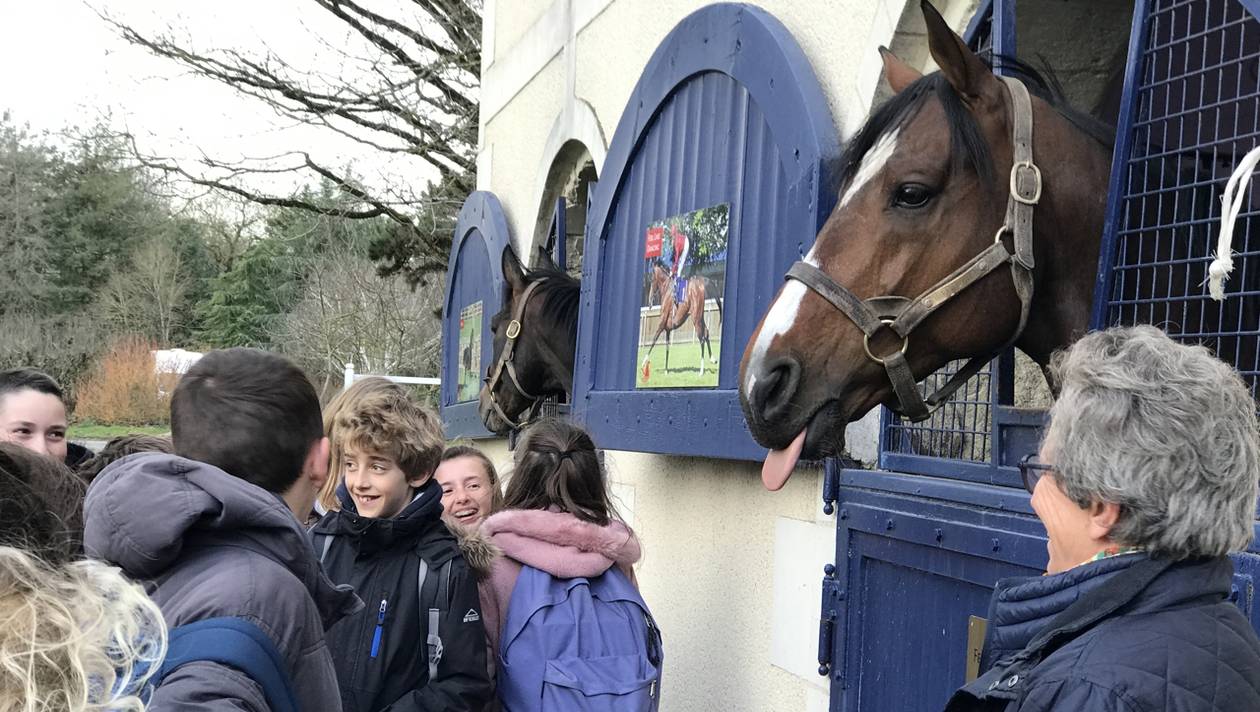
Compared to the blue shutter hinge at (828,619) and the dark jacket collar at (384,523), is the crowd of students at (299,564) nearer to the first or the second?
the dark jacket collar at (384,523)

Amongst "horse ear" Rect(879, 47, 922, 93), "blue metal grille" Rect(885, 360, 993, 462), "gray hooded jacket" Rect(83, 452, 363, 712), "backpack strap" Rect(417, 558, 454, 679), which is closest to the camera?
"gray hooded jacket" Rect(83, 452, 363, 712)

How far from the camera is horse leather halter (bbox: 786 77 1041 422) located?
2250mm

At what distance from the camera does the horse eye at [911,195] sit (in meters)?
2.30

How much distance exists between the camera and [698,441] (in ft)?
11.9

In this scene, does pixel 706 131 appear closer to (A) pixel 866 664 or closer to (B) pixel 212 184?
(A) pixel 866 664

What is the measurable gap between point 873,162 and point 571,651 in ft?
4.19

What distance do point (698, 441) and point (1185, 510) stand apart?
2.28 meters

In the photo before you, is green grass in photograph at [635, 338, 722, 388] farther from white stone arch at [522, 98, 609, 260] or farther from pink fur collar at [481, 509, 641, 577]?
white stone arch at [522, 98, 609, 260]

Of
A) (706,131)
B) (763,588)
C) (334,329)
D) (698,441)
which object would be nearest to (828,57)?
(706,131)

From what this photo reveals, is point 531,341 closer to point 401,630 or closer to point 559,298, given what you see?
point 559,298

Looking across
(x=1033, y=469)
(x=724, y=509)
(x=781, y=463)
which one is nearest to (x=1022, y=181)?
(x=781, y=463)

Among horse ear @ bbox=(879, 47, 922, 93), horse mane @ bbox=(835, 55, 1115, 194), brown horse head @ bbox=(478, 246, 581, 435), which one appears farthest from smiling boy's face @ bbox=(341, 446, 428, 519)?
brown horse head @ bbox=(478, 246, 581, 435)

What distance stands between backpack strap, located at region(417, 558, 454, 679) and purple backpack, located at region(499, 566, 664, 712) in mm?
259

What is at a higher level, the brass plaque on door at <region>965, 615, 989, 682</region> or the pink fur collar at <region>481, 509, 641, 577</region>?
the pink fur collar at <region>481, 509, 641, 577</region>
